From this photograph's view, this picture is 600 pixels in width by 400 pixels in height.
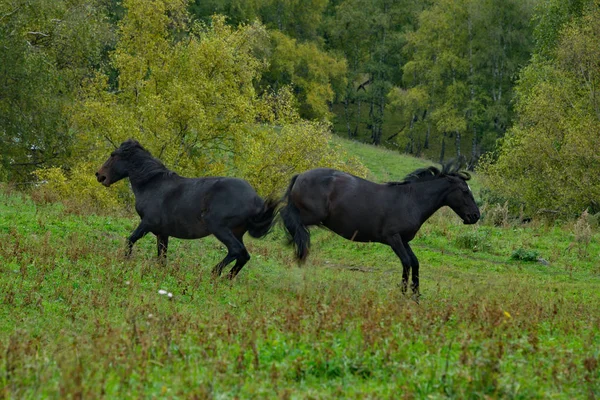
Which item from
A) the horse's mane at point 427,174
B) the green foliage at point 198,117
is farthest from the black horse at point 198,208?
the green foliage at point 198,117

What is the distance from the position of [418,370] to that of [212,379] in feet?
6.18

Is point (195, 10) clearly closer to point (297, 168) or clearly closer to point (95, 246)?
point (297, 168)

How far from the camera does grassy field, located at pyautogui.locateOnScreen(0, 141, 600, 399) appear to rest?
265 inches

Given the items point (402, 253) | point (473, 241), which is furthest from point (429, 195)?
point (473, 241)

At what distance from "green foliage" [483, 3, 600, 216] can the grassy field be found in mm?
15495

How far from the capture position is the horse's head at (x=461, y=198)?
14.5 meters

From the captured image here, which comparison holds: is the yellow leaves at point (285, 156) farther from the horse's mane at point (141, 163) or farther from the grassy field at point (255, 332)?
the horse's mane at point (141, 163)

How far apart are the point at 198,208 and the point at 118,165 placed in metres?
2.43

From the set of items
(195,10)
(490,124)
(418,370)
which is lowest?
(490,124)

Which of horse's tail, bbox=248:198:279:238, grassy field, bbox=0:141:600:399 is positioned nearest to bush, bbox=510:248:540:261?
grassy field, bbox=0:141:600:399

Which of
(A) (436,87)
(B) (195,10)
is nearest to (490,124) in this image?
(A) (436,87)

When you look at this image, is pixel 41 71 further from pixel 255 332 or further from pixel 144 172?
pixel 255 332

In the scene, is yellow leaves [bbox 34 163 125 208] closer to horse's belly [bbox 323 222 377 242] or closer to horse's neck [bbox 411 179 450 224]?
horse's belly [bbox 323 222 377 242]

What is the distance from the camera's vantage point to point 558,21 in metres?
42.3
